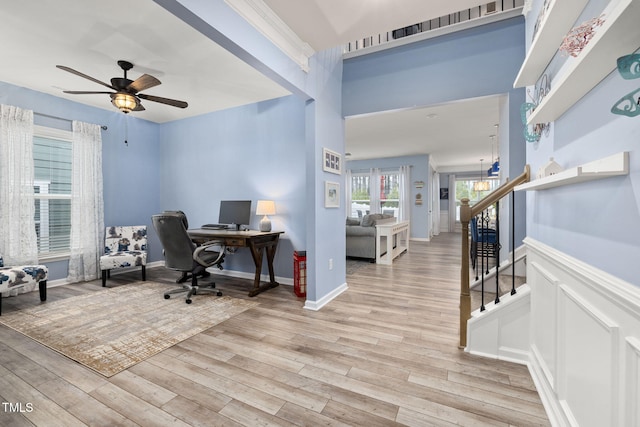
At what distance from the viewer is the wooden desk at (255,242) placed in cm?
351

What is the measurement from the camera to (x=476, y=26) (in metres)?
2.88

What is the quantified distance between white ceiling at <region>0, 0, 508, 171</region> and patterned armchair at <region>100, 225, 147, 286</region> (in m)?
1.98

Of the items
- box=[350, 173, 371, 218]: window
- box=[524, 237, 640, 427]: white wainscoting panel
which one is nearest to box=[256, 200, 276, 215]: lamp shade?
box=[524, 237, 640, 427]: white wainscoting panel

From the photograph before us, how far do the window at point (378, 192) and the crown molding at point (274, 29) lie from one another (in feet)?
22.7

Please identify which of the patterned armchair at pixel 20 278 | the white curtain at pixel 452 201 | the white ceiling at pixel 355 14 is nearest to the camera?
the white ceiling at pixel 355 14

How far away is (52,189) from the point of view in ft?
13.3

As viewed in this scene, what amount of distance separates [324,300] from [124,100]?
9.96 feet

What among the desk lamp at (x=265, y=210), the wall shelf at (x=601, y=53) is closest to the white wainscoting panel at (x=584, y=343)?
the wall shelf at (x=601, y=53)

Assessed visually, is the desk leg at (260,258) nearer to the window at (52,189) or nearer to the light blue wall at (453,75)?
the light blue wall at (453,75)

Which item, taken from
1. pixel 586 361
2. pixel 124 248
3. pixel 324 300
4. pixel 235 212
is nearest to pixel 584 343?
pixel 586 361

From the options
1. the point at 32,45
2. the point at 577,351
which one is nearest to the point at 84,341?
the point at 32,45

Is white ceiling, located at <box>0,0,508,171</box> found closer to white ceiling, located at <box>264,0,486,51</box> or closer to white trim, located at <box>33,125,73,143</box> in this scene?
white ceiling, located at <box>264,0,486,51</box>

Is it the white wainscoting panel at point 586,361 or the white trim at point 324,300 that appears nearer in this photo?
the white wainscoting panel at point 586,361

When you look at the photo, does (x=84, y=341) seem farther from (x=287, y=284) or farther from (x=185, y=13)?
(x=185, y=13)
